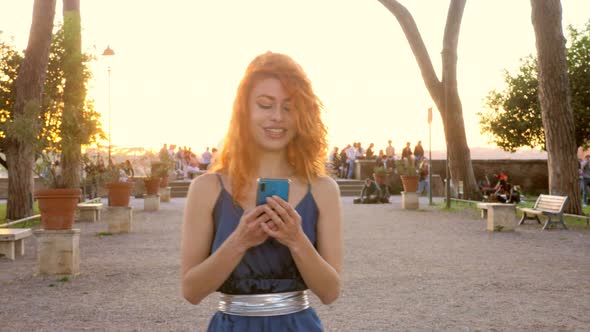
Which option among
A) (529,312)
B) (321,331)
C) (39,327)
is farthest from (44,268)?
(321,331)

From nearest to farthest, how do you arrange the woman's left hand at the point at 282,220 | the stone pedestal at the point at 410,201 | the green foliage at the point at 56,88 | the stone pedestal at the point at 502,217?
1. the woman's left hand at the point at 282,220
2. the stone pedestal at the point at 502,217
3. the green foliage at the point at 56,88
4. the stone pedestal at the point at 410,201

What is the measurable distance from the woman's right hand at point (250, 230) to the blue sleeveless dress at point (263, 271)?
0.40ft

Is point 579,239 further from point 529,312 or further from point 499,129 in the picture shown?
point 499,129

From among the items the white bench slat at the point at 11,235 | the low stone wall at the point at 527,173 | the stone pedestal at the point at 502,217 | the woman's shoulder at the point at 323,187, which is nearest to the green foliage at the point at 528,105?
the low stone wall at the point at 527,173

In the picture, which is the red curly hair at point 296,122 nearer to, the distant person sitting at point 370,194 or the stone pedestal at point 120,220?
the stone pedestal at point 120,220

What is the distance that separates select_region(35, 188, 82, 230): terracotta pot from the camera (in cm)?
1035

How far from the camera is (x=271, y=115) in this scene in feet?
7.34

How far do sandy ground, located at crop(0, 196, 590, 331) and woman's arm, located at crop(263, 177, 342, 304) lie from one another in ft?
14.2

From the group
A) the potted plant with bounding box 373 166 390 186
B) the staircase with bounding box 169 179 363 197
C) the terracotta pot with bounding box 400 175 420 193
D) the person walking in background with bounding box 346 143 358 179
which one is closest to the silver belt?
the terracotta pot with bounding box 400 175 420 193

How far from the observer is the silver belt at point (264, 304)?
87.9 inches

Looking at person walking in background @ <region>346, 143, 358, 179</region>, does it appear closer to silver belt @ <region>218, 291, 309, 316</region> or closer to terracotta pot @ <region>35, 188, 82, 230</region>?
terracotta pot @ <region>35, 188, 82, 230</region>

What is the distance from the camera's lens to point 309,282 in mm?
2184

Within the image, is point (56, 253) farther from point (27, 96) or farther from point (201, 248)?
point (27, 96)

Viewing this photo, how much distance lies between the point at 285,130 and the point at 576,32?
41651 millimetres
